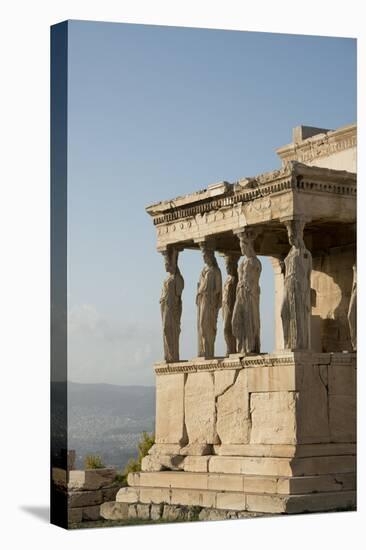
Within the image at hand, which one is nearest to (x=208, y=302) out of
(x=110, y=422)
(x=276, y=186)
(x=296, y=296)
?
(x=296, y=296)

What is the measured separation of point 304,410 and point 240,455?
3.63 feet

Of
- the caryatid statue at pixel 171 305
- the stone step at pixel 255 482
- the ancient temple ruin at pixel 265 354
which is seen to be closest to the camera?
the stone step at pixel 255 482

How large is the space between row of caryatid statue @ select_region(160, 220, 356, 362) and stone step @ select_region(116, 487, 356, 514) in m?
1.82

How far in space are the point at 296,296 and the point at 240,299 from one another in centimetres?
95

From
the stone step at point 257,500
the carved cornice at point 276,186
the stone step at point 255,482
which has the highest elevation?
the carved cornice at point 276,186

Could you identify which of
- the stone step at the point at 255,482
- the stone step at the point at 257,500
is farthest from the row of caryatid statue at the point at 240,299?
the stone step at the point at 257,500

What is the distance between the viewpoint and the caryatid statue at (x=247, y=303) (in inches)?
767

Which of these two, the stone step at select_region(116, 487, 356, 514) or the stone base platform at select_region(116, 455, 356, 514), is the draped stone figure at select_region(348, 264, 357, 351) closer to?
the stone base platform at select_region(116, 455, 356, 514)

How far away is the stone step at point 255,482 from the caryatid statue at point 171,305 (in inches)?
70.7

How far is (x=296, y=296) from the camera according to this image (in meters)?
18.8

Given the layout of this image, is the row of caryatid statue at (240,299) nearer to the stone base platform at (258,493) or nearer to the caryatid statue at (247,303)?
the caryatid statue at (247,303)

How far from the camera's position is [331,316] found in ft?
67.5

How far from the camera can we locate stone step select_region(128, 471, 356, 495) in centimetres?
1808

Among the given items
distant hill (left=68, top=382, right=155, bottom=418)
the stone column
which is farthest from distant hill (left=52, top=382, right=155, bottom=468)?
the stone column
